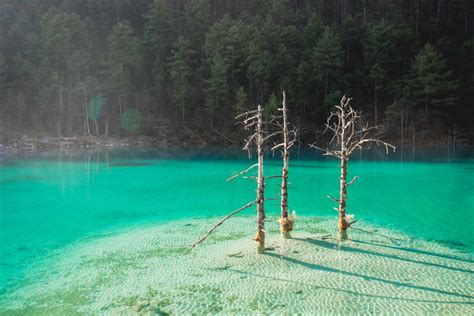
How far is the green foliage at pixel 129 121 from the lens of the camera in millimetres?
70438

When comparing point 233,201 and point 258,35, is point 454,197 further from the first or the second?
point 258,35

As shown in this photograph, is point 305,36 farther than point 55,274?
Yes

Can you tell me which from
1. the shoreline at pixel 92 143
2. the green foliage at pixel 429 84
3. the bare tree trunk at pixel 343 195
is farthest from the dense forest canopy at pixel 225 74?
the bare tree trunk at pixel 343 195

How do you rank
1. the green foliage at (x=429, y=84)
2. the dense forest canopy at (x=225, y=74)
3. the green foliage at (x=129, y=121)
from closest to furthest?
the green foliage at (x=429, y=84)
the dense forest canopy at (x=225, y=74)
the green foliage at (x=129, y=121)

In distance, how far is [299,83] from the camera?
Answer: 69188mm

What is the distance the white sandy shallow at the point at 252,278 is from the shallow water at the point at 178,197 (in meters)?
1.37

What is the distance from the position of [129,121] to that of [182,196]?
46.0 metres

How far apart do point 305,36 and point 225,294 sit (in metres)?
71.5

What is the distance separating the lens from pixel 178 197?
90.2ft

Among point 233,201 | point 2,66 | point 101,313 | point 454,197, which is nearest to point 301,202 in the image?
point 233,201

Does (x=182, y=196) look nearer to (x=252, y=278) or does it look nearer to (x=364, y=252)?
(x=364, y=252)

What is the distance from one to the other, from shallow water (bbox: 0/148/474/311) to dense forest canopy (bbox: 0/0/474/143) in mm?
20170

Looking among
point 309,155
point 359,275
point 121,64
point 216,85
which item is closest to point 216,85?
point 216,85

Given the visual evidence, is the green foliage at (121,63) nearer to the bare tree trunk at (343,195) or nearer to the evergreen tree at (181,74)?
the evergreen tree at (181,74)
